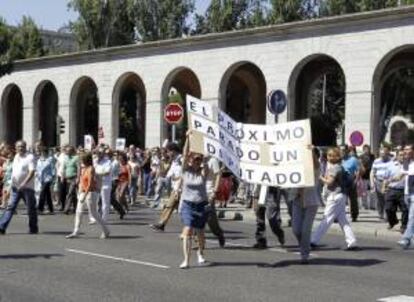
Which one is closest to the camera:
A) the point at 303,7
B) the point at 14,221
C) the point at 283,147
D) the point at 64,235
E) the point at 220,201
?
the point at 283,147

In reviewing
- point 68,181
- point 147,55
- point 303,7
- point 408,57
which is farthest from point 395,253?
point 303,7

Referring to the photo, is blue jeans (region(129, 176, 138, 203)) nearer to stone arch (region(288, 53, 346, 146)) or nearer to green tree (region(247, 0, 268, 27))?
stone arch (region(288, 53, 346, 146))

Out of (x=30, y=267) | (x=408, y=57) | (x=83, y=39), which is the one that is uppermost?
(x=83, y=39)

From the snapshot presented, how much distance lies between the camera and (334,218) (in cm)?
1401

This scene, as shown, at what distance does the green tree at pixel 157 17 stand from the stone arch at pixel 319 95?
13.0 m

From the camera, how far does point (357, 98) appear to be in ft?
100

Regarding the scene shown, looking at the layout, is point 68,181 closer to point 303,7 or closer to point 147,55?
point 147,55

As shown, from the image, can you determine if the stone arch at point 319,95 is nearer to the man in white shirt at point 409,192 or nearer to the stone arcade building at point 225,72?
the stone arcade building at point 225,72

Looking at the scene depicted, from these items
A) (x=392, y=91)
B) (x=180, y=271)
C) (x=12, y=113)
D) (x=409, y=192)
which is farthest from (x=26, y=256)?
(x=392, y=91)

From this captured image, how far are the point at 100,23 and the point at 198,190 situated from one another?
5701 centimetres

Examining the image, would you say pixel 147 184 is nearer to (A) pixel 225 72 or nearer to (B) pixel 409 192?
(A) pixel 225 72

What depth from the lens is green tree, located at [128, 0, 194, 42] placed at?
67.4 m

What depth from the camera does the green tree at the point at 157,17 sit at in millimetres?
67375

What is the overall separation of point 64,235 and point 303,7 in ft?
163
